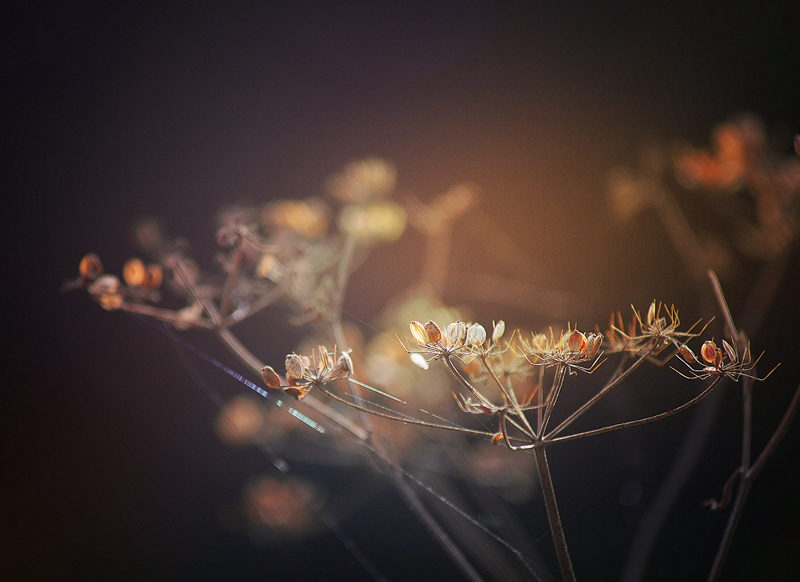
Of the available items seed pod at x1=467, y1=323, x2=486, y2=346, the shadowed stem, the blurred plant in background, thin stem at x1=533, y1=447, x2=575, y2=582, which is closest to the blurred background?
the blurred plant in background

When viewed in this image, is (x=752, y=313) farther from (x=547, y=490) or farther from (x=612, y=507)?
(x=547, y=490)

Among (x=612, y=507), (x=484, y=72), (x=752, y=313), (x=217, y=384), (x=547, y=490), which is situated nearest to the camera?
(x=547, y=490)

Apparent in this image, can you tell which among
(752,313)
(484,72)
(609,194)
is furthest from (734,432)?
(484,72)

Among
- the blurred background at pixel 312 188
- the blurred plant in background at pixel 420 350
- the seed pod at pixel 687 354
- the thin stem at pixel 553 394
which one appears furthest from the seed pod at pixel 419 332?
the blurred background at pixel 312 188

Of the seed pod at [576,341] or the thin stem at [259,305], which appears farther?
the thin stem at [259,305]

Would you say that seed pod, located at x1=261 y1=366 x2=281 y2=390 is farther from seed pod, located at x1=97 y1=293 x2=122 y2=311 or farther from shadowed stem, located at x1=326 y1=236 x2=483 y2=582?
seed pod, located at x1=97 y1=293 x2=122 y2=311

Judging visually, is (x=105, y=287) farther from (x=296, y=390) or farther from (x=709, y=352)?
(x=709, y=352)

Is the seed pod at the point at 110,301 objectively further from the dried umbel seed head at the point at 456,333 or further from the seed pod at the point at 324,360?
the dried umbel seed head at the point at 456,333
